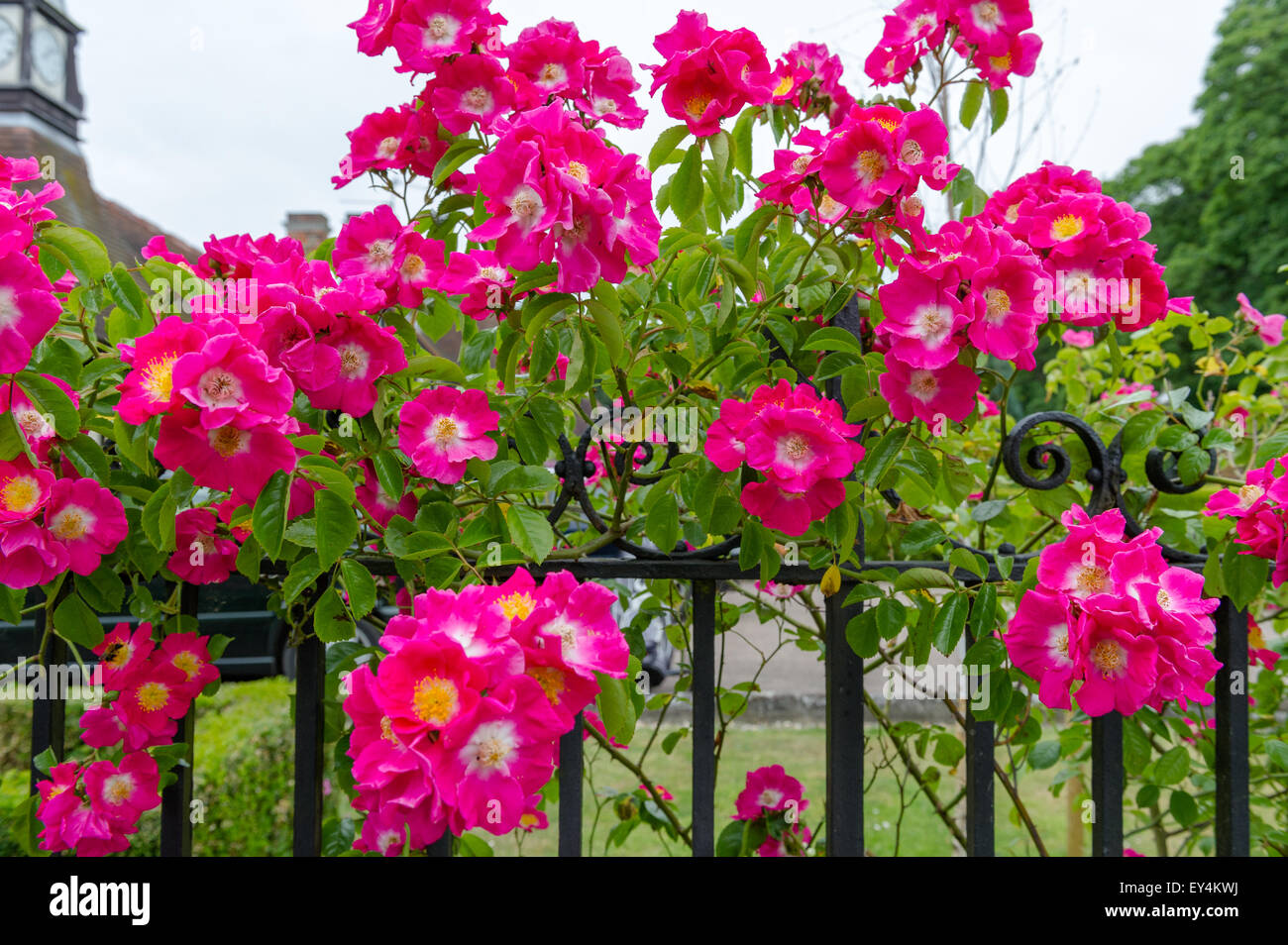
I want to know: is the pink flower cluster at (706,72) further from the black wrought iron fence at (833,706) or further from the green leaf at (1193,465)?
the green leaf at (1193,465)

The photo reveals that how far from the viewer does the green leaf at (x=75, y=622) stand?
962mm

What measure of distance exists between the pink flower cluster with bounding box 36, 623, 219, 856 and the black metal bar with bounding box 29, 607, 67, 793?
4cm

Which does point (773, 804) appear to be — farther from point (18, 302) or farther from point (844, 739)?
point (18, 302)

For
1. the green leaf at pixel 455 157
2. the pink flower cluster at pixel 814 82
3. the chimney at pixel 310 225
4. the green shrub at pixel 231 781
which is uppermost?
the chimney at pixel 310 225

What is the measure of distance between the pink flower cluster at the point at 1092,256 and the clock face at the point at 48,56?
17.0 metres

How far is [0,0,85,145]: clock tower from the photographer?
42.9 feet

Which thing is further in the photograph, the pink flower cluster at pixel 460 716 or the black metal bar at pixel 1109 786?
A: the black metal bar at pixel 1109 786

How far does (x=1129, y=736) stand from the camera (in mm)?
1136

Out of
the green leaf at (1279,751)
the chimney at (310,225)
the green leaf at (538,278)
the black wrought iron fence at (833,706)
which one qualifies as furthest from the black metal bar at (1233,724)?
the chimney at (310,225)

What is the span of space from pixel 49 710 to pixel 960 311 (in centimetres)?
120

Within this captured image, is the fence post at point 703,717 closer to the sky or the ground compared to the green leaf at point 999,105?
closer to the ground

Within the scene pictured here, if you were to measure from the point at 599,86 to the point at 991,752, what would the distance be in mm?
973
